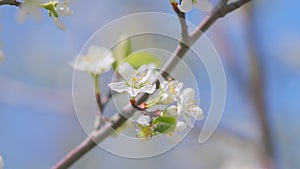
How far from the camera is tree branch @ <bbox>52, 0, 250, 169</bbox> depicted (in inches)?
29.1

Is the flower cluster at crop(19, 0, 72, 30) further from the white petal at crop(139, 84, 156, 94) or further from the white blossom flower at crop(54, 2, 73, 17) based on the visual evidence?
the white petal at crop(139, 84, 156, 94)

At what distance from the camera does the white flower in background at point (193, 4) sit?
69 centimetres

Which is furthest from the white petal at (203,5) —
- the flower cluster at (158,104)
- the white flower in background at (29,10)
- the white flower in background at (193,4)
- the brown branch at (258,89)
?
the brown branch at (258,89)

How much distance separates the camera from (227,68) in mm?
2012

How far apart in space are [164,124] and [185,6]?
17 cm

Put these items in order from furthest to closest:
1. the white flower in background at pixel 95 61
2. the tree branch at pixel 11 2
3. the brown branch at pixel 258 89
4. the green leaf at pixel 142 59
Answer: the brown branch at pixel 258 89 < the white flower in background at pixel 95 61 < the green leaf at pixel 142 59 < the tree branch at pixel 11 2

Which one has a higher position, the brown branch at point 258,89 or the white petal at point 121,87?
the white petal at point 121,87

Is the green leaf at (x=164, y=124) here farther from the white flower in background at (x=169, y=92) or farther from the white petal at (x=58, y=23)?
the white petal at (x=58, y=23)

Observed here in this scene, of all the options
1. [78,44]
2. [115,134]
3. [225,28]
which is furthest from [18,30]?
[115,134]

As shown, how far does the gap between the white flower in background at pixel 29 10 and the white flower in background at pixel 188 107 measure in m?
0.24

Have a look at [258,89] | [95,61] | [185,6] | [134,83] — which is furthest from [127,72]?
[258,89]

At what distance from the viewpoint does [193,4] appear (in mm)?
694

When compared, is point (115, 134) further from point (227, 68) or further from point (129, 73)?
point (227, 68)

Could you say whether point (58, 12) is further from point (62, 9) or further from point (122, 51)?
point (122, 51)
